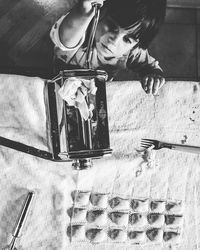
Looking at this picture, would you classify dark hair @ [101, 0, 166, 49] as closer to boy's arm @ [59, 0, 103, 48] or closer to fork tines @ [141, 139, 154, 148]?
boy's arm @ [59, 0, 103, 48]

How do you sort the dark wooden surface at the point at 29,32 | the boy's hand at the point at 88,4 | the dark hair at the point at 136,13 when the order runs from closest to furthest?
the boy's hand at the point at 88,4, the dark hair at the point at 136,13, the dark wooden surface at the point at 29,32

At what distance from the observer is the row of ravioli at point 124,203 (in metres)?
0.83

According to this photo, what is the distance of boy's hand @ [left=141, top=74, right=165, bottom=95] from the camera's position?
0.83 metres

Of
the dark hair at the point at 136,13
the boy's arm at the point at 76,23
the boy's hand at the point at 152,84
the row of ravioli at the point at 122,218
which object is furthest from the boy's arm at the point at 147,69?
the row of ravioli at the point at 122,218

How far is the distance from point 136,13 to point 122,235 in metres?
0.56

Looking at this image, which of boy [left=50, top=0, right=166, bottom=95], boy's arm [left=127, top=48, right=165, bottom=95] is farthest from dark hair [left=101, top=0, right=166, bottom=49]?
boy's arm [left=127, top=48, right=165, bottom=95]

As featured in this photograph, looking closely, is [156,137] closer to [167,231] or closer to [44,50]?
[167,231]

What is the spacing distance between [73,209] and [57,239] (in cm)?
8

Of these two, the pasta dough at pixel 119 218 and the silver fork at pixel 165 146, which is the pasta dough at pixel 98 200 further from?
the silver fork at pixel 165 146

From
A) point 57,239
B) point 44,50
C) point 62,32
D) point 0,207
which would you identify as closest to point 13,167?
point 0,207

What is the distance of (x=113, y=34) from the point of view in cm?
80

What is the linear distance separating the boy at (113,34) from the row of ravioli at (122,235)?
37cm

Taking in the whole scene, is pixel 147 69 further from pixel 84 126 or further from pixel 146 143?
pixel 84 126

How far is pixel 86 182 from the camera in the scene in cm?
83
